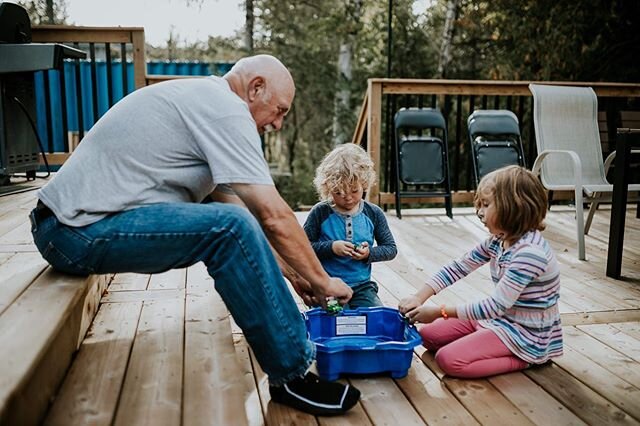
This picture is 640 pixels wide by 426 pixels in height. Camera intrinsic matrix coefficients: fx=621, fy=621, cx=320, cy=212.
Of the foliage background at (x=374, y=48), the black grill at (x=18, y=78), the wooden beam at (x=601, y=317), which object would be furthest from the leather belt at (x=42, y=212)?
the foliage background at (x=374, y=48)

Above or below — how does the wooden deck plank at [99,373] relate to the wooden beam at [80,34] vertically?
below

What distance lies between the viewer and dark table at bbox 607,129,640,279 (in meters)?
3.34

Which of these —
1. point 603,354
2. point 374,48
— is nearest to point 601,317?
point 603,354

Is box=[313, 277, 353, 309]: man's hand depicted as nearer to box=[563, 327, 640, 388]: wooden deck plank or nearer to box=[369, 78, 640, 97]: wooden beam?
box=[563, 327, 640, 388]: wooden deck plank

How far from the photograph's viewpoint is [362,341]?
2.27 m

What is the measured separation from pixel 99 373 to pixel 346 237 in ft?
3.64

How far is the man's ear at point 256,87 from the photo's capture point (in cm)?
187

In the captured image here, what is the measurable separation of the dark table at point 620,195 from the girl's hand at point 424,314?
171 cm

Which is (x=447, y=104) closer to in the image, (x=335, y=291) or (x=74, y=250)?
(x=335, y=291)

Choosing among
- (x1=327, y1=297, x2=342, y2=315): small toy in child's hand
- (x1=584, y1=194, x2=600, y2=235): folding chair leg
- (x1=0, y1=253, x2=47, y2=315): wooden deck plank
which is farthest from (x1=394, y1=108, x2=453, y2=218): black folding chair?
(x1=0, y1=253, x2=47, y2=315): wooden deck plank

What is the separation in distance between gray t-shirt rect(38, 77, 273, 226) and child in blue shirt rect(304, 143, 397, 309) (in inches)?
29.7

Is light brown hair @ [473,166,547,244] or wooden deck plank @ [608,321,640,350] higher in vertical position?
light brown hair @ [473,166,547,244]

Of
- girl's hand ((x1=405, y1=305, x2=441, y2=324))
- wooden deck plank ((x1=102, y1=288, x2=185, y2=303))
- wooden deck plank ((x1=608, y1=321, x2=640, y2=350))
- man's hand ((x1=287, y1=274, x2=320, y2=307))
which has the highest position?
man's hand ((x1=287, y1=274, x2=320, y2=307))

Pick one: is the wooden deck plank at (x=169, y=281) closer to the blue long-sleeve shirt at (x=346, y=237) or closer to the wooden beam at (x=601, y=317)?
the blue long-sleeve shirt at (x=346, y=237)
